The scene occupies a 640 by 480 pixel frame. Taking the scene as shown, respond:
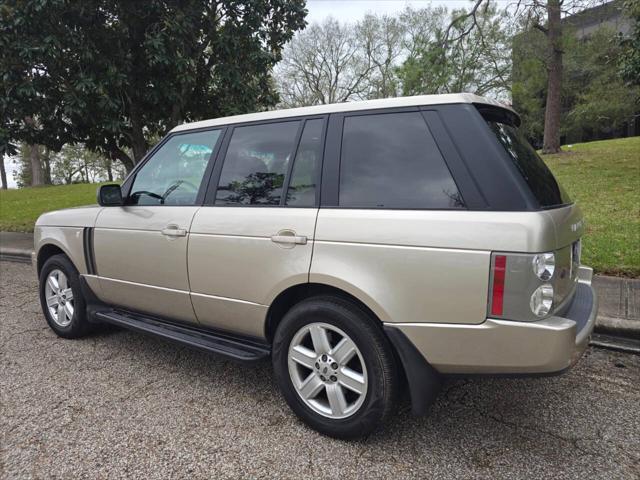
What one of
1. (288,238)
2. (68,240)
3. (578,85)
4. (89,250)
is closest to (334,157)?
(288,238)

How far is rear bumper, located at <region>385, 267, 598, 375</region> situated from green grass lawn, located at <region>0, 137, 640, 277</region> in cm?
382

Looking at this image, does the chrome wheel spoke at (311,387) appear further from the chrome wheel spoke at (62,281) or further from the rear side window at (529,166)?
the chrome wheel spoke at (62,281)

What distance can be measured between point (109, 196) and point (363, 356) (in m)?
2.37

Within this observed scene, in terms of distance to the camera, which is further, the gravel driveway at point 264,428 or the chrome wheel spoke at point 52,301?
the chrome wheel spoke at point 52,301

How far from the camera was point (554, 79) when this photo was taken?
14648mm

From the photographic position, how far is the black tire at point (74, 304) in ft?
12.6

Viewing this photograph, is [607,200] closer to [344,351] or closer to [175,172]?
[344,351]

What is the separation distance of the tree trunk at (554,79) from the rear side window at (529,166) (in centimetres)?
1238

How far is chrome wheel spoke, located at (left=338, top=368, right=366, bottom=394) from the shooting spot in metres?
2.29

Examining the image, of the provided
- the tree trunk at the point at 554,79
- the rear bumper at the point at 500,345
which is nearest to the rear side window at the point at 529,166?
the rear bumper at the point at 500,345

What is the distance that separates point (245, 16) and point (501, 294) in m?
7.08

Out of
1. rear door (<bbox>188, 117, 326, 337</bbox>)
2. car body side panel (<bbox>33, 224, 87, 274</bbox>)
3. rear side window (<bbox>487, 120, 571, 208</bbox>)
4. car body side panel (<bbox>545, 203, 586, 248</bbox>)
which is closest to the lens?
car body side panel (<bbox>545, 203, 586, 248</bbox>)

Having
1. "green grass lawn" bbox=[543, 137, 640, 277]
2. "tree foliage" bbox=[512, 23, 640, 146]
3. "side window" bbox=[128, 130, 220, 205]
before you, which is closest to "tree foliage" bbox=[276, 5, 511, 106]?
"tree foliage" bbox=[512, 23, 640, 146]

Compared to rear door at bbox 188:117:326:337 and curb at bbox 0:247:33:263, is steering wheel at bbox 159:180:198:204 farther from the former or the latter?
curb at bbox 0:247:33:263
